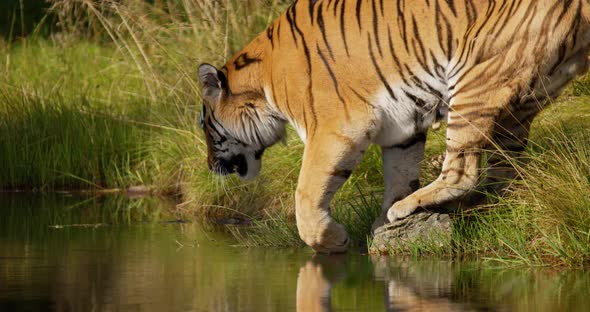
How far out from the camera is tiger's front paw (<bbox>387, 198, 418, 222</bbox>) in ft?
25.8

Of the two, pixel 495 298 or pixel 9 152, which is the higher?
pixel 9 152

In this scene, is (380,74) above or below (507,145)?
above

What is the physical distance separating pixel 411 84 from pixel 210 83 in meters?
1.71

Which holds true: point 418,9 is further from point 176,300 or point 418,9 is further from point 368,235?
point 176,300

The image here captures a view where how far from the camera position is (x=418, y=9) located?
7.97 m

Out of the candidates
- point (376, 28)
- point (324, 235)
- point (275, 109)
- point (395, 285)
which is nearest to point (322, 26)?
point (376, 28)

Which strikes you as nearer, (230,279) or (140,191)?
(230,279)

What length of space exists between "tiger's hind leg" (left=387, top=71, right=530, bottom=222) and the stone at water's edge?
7 cm

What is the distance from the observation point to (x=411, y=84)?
786 cm

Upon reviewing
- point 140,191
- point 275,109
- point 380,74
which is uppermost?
point 380,74

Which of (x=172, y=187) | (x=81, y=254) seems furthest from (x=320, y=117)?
(x=172, y=187)

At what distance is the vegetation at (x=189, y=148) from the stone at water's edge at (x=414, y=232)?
8 centimetres

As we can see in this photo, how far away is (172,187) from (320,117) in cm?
476

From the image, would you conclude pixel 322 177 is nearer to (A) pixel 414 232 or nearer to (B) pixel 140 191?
(A) pixel 414 232
